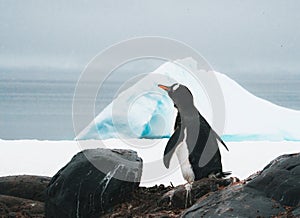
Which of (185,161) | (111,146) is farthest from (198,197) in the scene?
(111,146)

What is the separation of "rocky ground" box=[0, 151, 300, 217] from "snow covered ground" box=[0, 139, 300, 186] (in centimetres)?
59

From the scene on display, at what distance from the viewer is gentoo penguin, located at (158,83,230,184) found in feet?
14.2

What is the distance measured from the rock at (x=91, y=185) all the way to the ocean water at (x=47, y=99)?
2.76 m

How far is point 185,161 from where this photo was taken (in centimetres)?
441

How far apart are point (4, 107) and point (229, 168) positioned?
21.4 ft

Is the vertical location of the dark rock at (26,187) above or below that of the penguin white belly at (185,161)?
below

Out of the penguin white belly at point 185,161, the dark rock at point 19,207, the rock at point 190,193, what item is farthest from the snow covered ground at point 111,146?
the rock at point 190,193

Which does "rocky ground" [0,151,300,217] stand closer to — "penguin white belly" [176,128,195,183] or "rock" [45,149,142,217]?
"rock" [45,149,142,217]

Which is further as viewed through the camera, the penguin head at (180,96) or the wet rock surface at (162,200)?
the penguin head at (180,96)

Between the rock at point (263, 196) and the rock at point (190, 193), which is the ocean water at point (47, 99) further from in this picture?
the rock at point (263, 196)

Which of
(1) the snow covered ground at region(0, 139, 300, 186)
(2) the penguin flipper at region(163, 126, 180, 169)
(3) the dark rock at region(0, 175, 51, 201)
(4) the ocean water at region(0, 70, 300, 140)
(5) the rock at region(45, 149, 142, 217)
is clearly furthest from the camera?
(4) the ocean water at region(0, 70, 300, 140)

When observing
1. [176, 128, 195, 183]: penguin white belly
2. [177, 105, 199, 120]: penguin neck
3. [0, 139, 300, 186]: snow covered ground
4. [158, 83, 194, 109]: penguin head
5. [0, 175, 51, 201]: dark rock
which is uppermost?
[158, 83, 194, 109]: penguin head

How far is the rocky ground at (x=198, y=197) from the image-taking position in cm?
280

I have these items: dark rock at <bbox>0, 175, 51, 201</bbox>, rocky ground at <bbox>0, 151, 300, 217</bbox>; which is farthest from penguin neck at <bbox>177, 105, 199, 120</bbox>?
dark rock at <bbox>0, 175, 51, 201</bbox>
